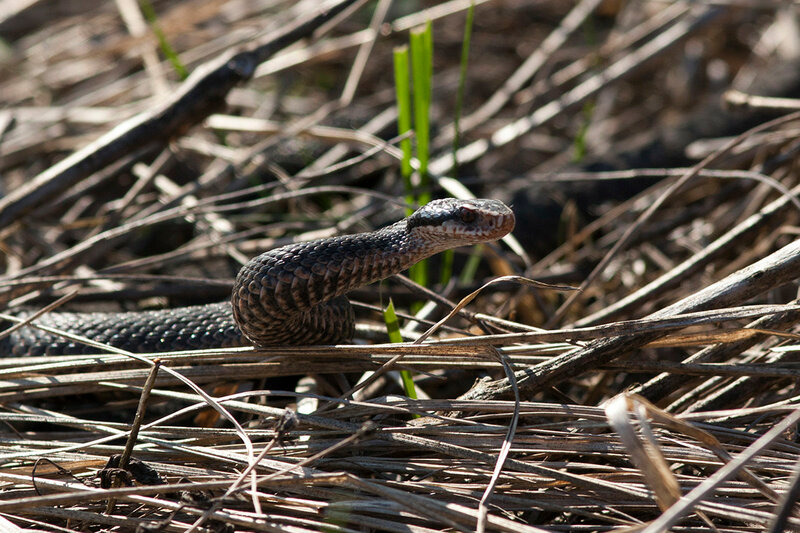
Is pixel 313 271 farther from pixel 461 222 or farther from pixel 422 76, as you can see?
pixel 422 76

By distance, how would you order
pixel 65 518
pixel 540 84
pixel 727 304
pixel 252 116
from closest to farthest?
pixel 65 518, pixel 727 304, pixel 540 84, pixel 252 116

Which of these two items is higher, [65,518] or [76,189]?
[76,189]

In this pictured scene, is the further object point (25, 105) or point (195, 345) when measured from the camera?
point (25, 105)

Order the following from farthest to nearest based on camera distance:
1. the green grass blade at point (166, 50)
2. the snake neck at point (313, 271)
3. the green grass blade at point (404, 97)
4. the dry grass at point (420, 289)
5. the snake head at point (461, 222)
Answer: the green grass blade at point (166, 50)
the green grass blade at point (404, 97)
the snake head at point (461, 222)
the snake neck at point (313, 271)
the dry grass at point (420, 289)

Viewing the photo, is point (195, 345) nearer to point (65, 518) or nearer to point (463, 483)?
point (65, 518)

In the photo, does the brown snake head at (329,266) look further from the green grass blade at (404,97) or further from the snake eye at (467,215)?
the green grass blade at (404,97)

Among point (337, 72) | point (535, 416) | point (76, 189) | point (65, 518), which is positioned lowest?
point (65, 518)

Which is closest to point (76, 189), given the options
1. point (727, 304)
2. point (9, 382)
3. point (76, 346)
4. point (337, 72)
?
point (76, 346)

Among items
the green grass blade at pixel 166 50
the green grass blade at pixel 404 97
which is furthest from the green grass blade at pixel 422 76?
the green grass blade at pixel 166 50
